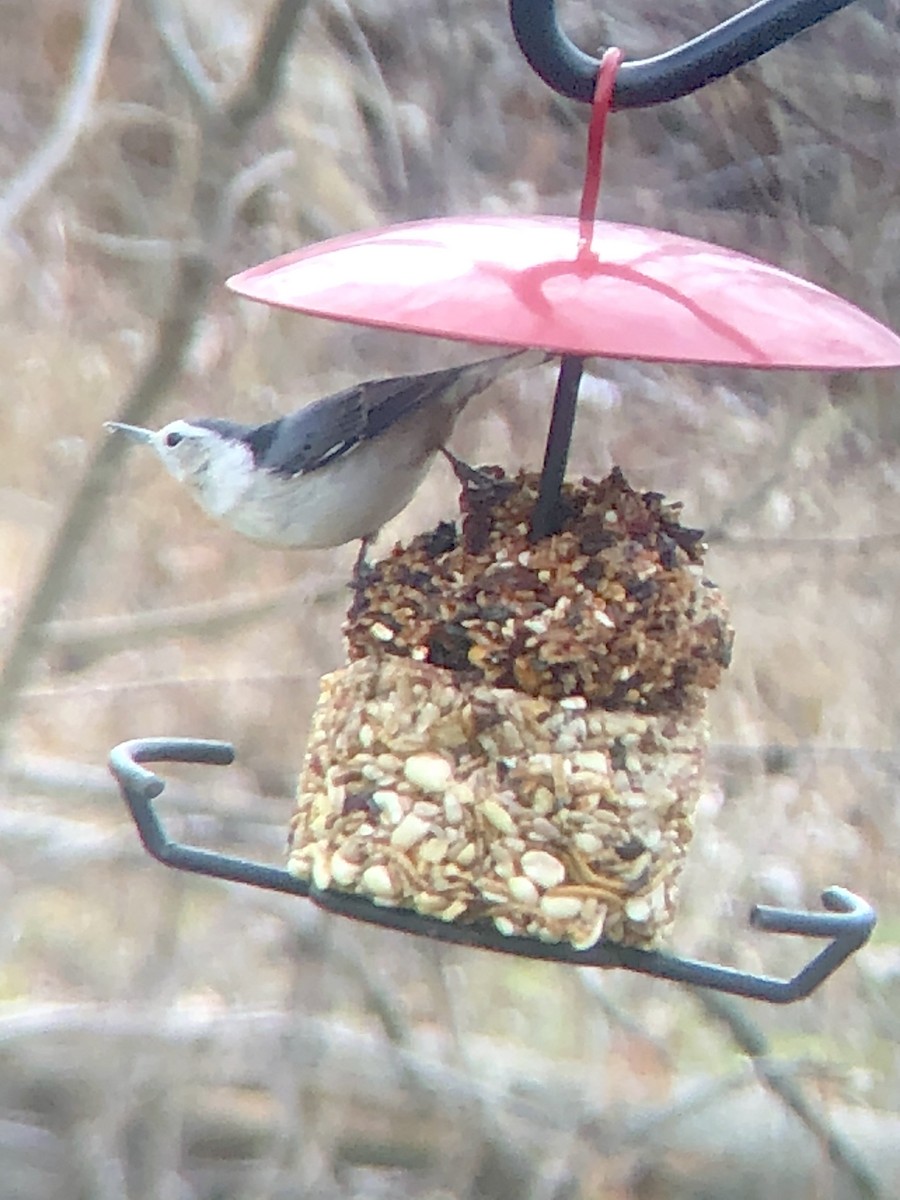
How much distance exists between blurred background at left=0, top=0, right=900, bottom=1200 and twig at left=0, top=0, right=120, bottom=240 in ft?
1.01

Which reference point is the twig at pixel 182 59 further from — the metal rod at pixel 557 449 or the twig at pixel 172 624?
the metal rod at pixel 557 449

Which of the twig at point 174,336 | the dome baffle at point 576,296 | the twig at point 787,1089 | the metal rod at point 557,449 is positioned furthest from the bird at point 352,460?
the twig at point 787,1089

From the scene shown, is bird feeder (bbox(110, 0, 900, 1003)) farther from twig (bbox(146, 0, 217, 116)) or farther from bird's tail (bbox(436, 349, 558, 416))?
twig (bbox(146, 0, 217, 116))

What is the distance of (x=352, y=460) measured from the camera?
4.78 feet

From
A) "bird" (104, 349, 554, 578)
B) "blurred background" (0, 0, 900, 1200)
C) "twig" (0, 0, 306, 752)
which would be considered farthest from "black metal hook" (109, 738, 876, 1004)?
"blurred background" (0, 0, 900, 1200)

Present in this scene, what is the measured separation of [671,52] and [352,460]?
0.53m

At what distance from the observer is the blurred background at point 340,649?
312cm

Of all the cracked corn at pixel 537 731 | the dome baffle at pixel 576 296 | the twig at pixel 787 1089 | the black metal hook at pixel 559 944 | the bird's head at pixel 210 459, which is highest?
the dome baffle at pixel 576 296

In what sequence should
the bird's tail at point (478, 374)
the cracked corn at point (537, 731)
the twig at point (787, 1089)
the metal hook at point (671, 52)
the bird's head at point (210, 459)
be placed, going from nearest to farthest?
the metal hook at point (671, 52) < the cracked corn at point (537, 731) < the bird's tail at point (478, 374) < the bird's head at point (210, 459) < the twig at point (787, 1089)

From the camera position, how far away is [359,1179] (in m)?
3.44

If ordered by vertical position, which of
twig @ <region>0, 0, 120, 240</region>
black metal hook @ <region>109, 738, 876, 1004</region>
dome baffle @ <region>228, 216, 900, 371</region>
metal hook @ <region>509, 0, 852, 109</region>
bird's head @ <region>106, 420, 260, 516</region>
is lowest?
black metal hook @ <region>109, 738, 876, 1004</region>

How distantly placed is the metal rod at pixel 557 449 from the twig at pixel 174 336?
1.50 m

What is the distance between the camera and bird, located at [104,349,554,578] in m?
1.44

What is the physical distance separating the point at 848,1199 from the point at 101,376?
2.67 meters
